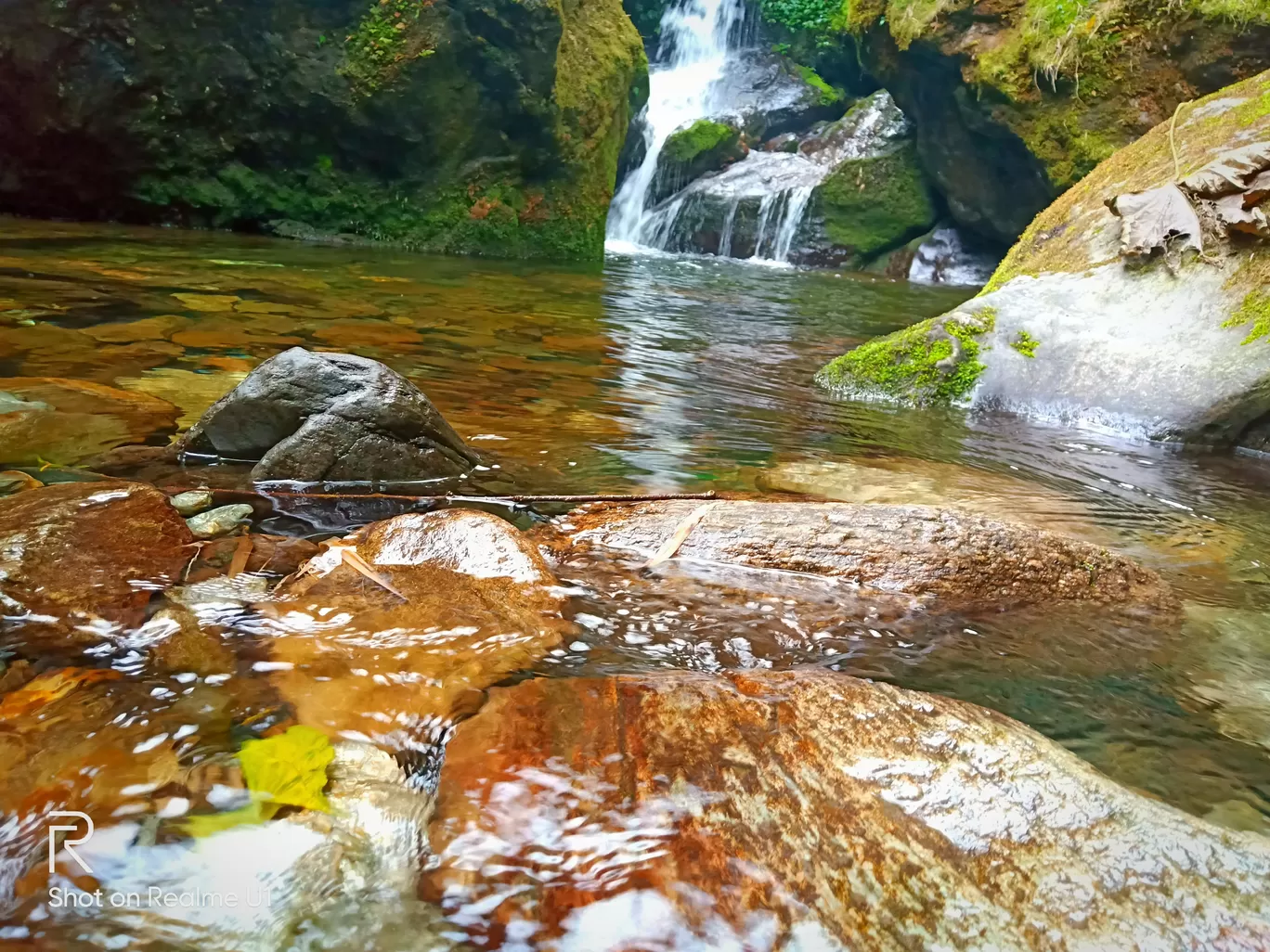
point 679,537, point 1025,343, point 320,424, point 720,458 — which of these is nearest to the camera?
point 679,537

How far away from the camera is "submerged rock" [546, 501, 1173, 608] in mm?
2221

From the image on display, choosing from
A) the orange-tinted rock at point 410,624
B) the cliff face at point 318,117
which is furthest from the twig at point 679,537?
the cliff face at point 318,117

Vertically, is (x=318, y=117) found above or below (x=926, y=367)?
above

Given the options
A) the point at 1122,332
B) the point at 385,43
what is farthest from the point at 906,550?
the point at 385,43

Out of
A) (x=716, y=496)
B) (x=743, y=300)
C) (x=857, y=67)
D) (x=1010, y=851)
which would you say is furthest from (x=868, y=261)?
(x=1010, y=851)

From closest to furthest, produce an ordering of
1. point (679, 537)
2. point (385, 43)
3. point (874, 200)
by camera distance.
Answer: point (679, 537), point (385, 43), point (874, 200)

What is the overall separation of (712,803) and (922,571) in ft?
4.04

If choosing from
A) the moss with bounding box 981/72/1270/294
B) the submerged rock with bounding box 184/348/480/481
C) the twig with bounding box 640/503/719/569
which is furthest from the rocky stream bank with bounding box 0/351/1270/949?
the moss with bounding box 981/72/1270/294

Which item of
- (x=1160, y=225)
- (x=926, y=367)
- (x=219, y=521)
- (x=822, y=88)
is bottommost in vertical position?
(x=219, y=521)

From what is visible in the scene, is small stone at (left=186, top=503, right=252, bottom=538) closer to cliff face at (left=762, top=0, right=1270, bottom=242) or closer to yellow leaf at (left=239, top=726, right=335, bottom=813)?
yellow leaf at (left=239, top=726, right=335, bottom=813)

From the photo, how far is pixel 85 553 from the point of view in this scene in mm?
1850

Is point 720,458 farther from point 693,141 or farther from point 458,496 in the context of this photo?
point 693,141

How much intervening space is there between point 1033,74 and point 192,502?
→ 1342cm

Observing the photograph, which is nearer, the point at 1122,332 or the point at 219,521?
the point at 219,521
